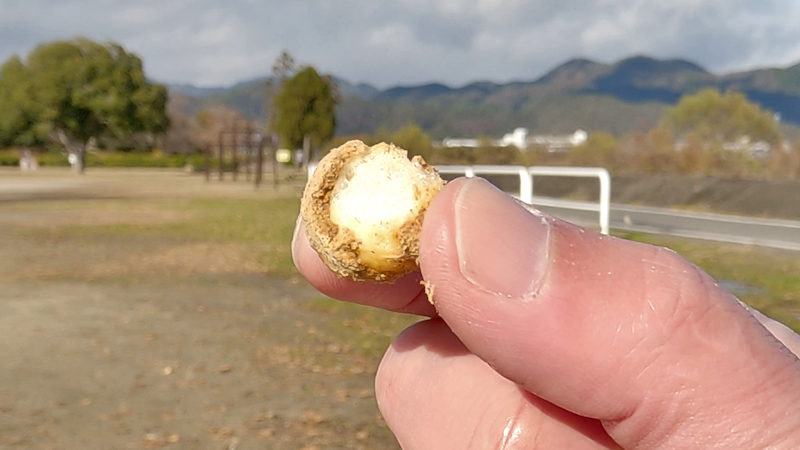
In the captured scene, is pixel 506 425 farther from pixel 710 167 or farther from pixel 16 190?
pixel 16 190

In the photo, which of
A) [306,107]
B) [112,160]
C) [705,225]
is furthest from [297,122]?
[705,225]

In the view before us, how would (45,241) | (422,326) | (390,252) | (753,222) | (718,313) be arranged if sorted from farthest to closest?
(753,222), (45,241), (422,326), (390,252), (718,313)

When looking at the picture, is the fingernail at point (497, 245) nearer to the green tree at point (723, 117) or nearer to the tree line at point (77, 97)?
the green tree at point (723, 117)

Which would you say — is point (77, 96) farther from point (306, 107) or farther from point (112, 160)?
point (306, 107)

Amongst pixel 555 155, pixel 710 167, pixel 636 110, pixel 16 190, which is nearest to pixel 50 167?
pixel 16 190

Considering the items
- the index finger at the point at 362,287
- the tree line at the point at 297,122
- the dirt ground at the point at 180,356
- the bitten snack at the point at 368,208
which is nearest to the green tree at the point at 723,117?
the tree line at the point at 297,122

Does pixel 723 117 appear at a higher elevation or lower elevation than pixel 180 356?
higher
